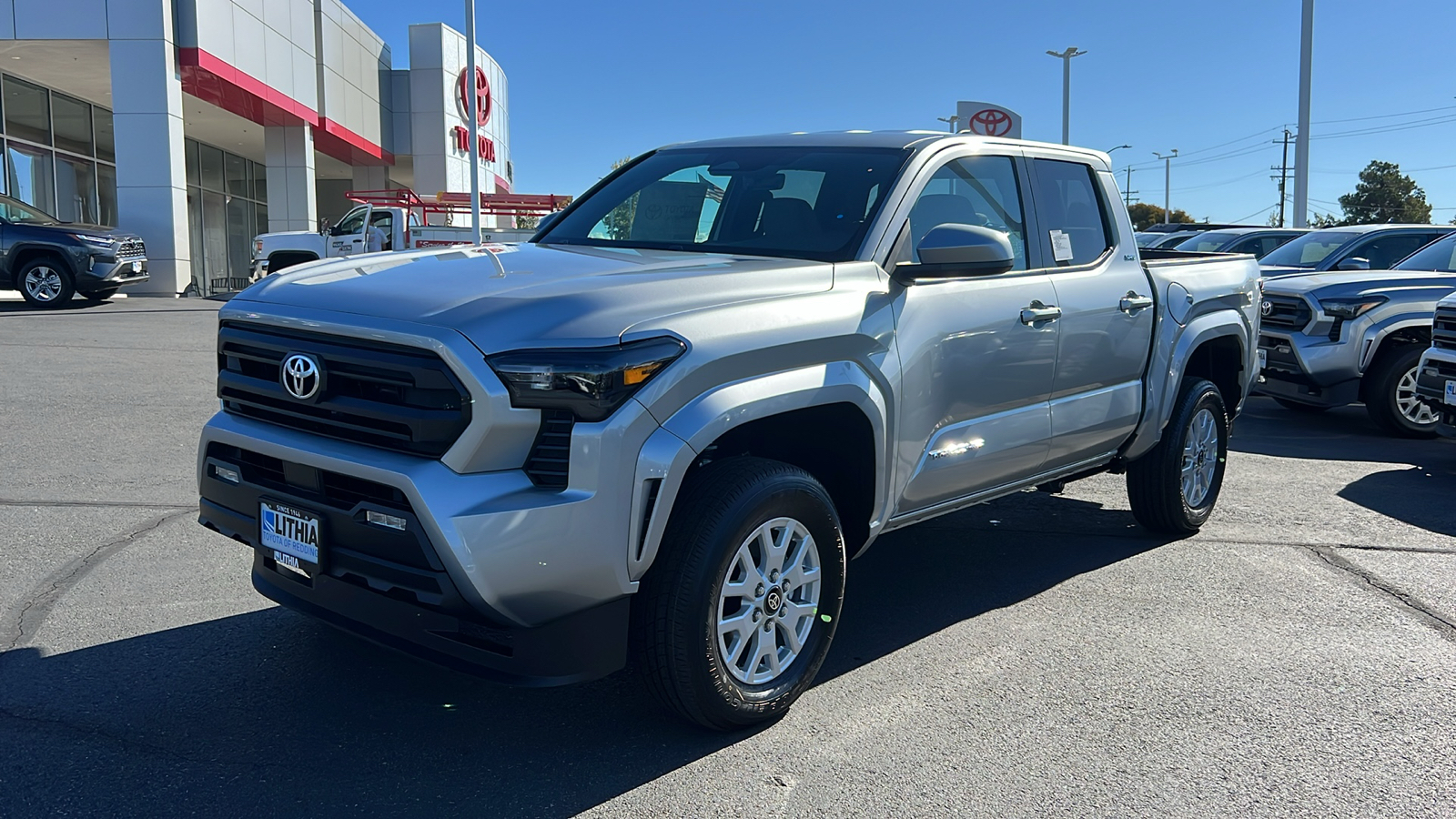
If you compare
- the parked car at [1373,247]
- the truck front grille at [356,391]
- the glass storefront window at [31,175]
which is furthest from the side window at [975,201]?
the glass storefront window at [31,175]

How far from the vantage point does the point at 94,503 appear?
6121 mm

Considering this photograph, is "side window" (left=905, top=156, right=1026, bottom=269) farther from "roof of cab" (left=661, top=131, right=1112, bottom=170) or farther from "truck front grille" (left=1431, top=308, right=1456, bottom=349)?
"truck front grille" (left=1431, top=308, right=1456, bottom=349)

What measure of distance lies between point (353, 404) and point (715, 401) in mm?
1036

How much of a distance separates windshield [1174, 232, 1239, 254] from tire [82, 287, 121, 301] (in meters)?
17.2

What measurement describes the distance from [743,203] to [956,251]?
1.04 meters

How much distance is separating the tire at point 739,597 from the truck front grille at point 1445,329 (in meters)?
6.34

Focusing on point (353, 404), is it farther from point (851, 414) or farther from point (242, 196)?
point (242, 196)

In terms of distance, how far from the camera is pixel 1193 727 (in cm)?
375

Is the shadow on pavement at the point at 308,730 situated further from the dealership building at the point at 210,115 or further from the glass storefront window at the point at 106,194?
the glass storefront window at the point at 106,194

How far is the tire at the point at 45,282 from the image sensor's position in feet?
58.8

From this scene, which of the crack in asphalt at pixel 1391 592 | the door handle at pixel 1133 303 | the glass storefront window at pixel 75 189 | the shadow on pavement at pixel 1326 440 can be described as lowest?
the crack in asphalt at pixel 1391 592

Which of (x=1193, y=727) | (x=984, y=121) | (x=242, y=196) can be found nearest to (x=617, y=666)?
(x=1193, y=727)

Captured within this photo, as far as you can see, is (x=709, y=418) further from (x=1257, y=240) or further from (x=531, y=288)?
(x=1257, y=240)

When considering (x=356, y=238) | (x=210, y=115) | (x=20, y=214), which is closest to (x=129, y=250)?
(x=20, y=214)
